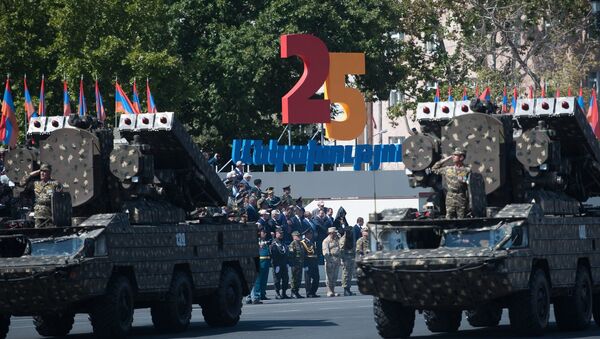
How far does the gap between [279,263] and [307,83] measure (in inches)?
728

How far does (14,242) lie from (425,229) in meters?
5.80

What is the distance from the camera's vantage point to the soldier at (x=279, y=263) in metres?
36.3

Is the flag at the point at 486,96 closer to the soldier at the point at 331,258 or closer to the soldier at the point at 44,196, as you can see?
the soldier at the point at 331,258

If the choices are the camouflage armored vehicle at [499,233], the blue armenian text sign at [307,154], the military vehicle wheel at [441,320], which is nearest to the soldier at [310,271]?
the camouflage armored vehicle at [499,233]

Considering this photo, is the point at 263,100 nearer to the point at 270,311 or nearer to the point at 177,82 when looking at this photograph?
the point at 177,82

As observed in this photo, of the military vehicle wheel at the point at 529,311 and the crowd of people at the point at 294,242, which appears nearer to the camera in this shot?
the military vehicle wheel at the point at 529,311

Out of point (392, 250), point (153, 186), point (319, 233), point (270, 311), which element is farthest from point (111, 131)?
point (319, 233)

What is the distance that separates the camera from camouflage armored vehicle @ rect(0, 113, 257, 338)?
23.0 meters

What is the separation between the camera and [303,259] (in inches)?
1453

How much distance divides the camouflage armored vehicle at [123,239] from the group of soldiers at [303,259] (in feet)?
24.0

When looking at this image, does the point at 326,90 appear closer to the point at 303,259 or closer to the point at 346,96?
the point at 346,96

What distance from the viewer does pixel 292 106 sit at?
53.5m

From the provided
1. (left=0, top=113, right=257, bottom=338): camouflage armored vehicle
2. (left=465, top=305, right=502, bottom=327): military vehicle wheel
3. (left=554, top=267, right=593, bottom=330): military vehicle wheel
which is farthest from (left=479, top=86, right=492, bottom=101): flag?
(left=0, top=113, right=257, bottom=338): camouflage armored vehicle

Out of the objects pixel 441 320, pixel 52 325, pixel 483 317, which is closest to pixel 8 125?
pixel 52 325
